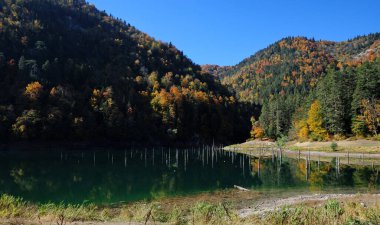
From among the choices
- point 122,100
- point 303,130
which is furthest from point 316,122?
point 122,100

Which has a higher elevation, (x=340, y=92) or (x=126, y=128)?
(x=340, y=92)

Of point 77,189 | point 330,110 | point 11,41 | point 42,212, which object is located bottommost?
point 77,189

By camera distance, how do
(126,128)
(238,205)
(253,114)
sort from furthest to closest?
1. (253,114)
2. (126,128)
3. (238,205)

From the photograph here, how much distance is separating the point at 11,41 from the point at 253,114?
4735 inches

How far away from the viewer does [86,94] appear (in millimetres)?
134625

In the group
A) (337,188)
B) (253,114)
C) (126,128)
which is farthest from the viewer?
(253,114)

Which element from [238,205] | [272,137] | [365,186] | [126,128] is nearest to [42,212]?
[238,205]

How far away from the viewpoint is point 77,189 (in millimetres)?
45406

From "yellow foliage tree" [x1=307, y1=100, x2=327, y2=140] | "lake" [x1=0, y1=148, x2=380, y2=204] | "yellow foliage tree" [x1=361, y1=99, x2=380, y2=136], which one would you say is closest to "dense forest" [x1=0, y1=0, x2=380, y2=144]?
"yellow foliage tree" [x1=361, y1=99, x2=380, y2=136]

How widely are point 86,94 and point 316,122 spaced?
82824mm

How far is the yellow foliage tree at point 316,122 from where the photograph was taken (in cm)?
10412

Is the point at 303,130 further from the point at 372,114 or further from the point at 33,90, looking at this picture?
the point at 33,90

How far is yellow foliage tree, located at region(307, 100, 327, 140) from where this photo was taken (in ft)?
342

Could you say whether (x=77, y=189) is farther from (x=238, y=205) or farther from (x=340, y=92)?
(x=340, y=92)
